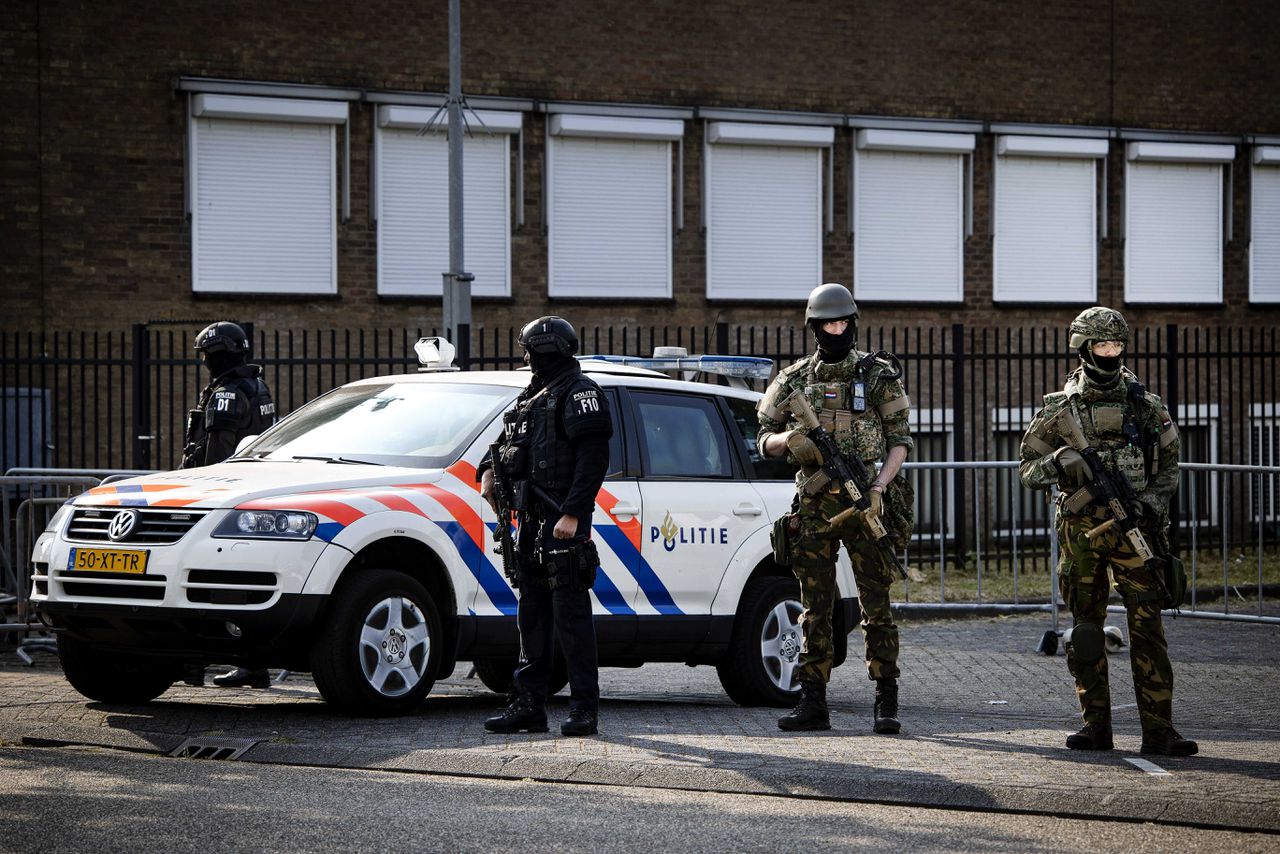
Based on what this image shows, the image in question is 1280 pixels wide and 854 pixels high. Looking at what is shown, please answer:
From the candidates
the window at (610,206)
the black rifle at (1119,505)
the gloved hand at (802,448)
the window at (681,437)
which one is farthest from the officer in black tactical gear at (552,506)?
the window at (610,206)

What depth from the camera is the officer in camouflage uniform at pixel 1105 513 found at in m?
7.75

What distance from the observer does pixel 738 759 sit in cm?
738

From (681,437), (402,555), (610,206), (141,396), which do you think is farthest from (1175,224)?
(402,555)

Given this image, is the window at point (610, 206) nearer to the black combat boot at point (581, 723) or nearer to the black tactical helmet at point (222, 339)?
the black tactical helmet at point (222, 339)

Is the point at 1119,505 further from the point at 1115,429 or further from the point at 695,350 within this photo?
the point at 695,350

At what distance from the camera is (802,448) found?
27.0 feet

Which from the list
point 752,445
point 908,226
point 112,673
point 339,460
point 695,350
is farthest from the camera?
point 908,226

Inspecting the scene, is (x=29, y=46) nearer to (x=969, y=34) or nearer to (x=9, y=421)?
(x=9, y=421)

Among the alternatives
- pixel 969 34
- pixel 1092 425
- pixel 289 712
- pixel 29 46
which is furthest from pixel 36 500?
pixel 969 34

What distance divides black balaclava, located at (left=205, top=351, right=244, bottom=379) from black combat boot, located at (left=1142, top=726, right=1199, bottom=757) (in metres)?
5.55

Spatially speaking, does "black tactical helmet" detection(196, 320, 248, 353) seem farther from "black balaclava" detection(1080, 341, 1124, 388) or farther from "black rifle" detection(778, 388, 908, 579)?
"black balaclava" detection(1080, 341, 1124, 388)

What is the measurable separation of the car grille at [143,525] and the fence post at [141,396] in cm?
698

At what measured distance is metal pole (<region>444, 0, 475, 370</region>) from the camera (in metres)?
16.6

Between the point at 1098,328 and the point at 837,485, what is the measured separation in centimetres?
135
